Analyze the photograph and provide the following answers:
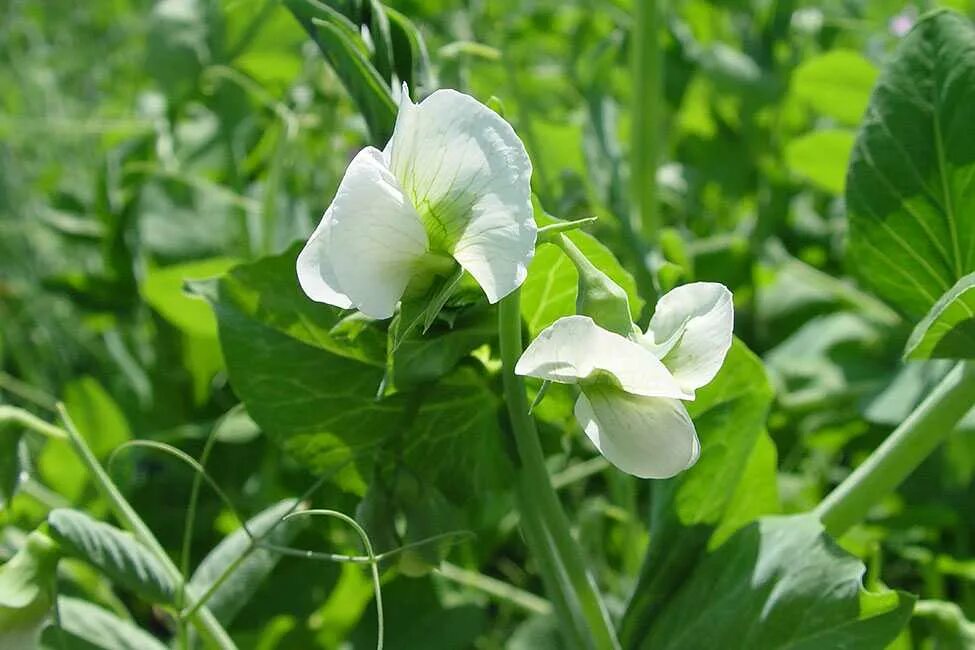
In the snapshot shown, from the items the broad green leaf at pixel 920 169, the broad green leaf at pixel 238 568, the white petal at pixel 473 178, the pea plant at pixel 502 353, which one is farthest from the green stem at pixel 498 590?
the white petal at pixel 473 178

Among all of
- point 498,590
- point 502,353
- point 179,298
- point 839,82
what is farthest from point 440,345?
point 839,82

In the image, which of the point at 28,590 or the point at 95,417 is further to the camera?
the point at 95,417

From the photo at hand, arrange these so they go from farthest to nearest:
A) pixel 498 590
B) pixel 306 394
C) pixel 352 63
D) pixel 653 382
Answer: pixel 498 590
pixel 306 394
pixel 352 63
pixel 653 382

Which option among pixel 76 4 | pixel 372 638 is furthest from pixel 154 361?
pixel 76 4

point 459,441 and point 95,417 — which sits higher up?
point 459,441

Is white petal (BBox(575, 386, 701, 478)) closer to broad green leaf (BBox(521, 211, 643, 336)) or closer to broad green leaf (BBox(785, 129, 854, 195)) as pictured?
broad green leaf (BBox(521, 211, 643, 336))

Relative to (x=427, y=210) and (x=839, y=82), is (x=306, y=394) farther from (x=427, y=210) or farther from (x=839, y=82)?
(x=839, y=82)

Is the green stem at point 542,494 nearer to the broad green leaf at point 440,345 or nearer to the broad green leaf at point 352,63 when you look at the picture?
the broad green leaf at point 440,345

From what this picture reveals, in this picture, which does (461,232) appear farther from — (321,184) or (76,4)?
(76,4)
